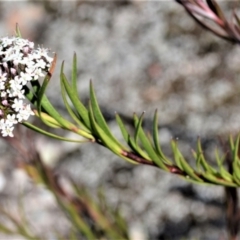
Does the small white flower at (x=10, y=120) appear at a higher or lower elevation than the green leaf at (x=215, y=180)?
higher

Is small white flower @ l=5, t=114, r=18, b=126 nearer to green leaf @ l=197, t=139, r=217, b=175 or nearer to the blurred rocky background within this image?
green leaf @ l=197, t=139, r=217, b=175

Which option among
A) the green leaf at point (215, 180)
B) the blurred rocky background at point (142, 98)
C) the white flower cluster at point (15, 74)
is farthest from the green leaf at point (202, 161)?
the blurred rocky background at point (142, 98)

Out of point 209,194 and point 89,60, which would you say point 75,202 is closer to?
point 209,194

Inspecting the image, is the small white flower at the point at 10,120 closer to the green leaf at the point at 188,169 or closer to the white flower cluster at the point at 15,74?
the white flower cluster at the point at 15,74

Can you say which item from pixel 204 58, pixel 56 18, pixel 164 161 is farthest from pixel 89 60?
pixel 164 161

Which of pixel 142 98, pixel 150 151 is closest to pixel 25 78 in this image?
pixel 150 151
